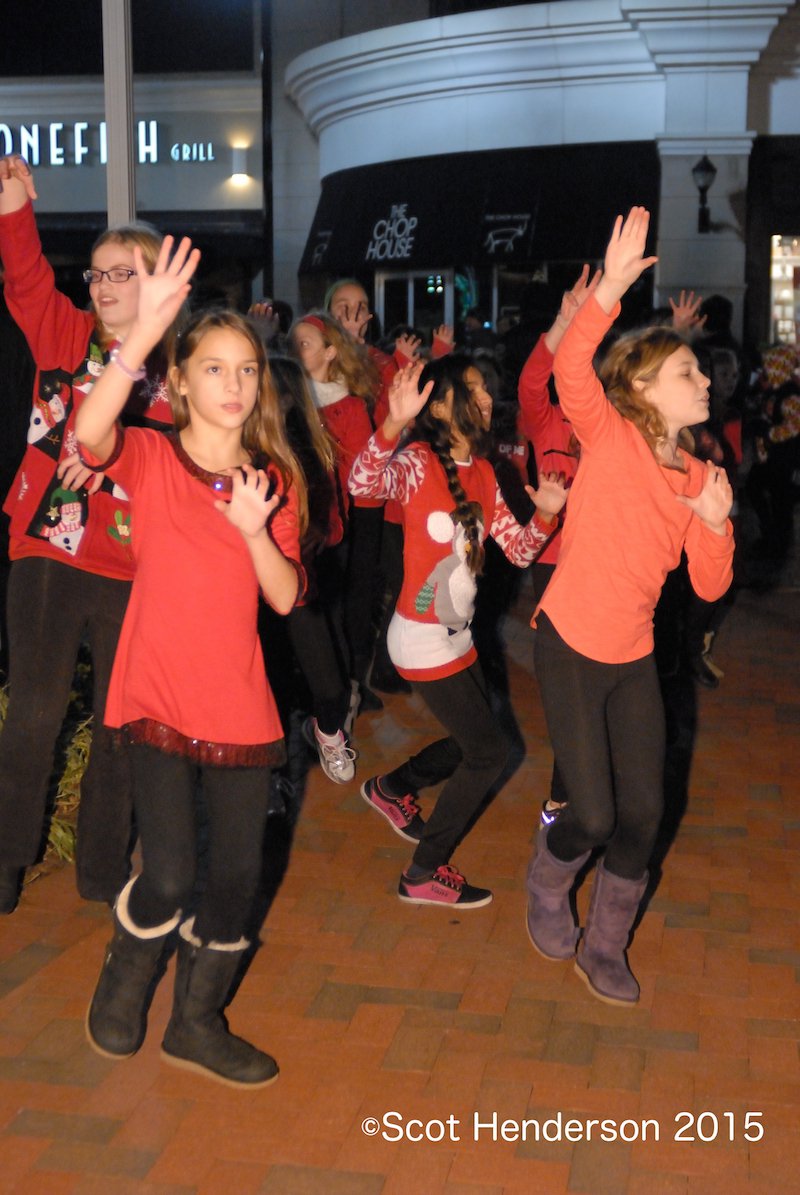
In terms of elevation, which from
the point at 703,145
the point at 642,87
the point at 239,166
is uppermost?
the point at 642,87

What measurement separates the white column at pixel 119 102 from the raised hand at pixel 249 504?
107 inches

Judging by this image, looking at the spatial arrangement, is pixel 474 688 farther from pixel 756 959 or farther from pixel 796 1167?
pixel 796 1167

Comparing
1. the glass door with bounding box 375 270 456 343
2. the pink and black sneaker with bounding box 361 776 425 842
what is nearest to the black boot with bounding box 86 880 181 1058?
the pink and black sneaker with bounding box 361 776 425 842

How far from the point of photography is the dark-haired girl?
15.1 feet

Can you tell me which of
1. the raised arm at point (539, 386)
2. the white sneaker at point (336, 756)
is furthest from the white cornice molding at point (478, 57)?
the white sneaker at point (336, 756)

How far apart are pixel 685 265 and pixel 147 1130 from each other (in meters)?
16.5

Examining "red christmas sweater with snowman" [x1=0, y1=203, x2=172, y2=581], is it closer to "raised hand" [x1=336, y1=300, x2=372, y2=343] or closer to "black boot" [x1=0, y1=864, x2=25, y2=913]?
"black boot" [x1=0, y1=864, x2=25, y2=913]

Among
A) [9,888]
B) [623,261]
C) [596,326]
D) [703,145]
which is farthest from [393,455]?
[703,145]

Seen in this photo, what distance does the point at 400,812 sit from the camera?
17.9 ft

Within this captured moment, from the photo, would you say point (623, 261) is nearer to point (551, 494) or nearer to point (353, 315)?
point (551, 494)

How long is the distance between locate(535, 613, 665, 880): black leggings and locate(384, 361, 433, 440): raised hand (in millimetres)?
911

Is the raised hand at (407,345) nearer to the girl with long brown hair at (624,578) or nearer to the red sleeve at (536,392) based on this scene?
the red sleeve at (536,392)

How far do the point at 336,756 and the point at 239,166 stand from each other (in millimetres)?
17385

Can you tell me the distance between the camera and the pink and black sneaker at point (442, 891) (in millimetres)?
4797
